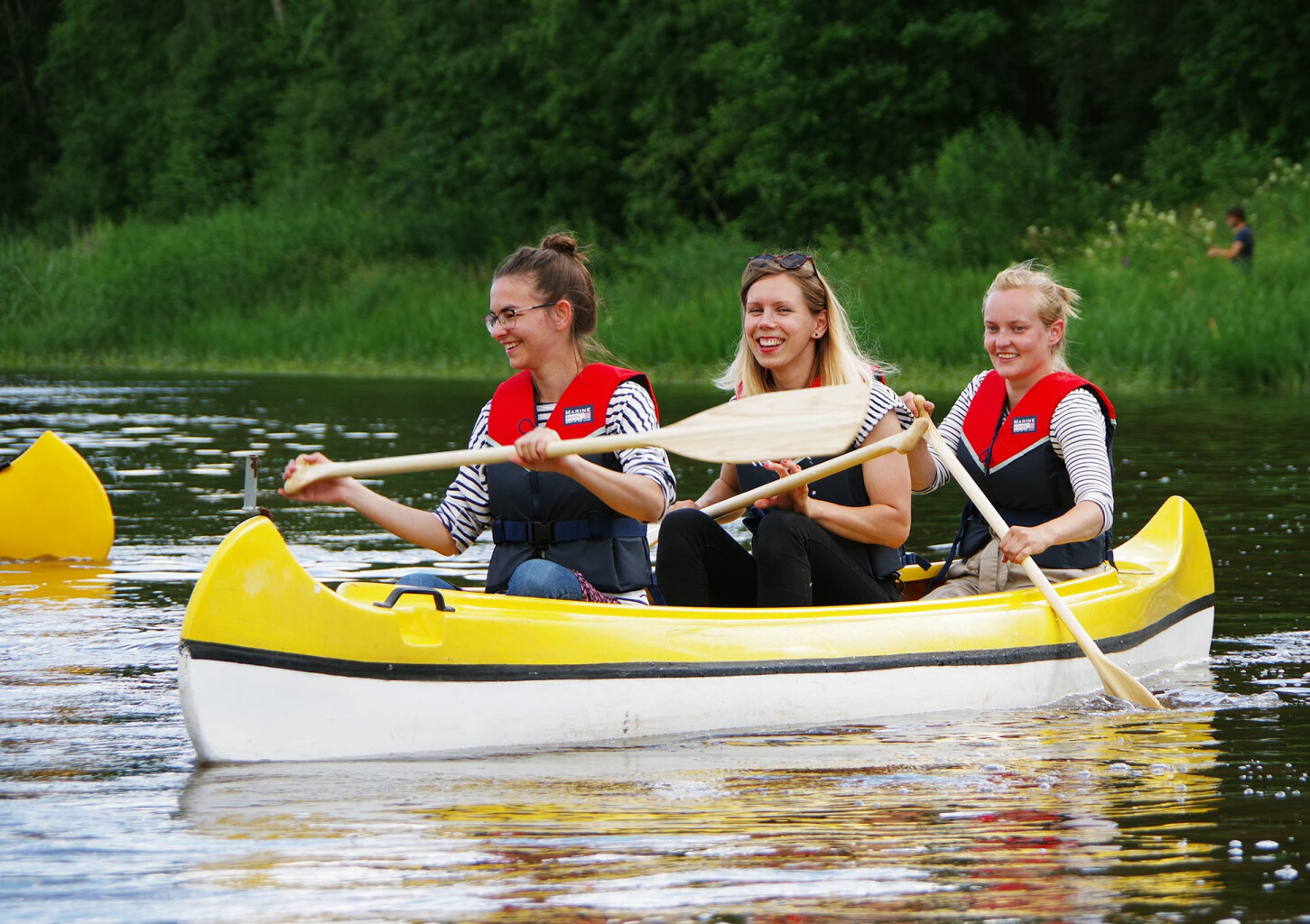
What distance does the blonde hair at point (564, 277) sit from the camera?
390cm

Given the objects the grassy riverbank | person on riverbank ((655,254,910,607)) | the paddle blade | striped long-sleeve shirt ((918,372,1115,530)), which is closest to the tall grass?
the grassy riverbank

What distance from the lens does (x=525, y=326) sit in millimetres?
3891

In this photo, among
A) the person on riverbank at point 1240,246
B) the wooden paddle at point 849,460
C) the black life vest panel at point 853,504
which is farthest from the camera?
the person on riverbank at point 1240,246

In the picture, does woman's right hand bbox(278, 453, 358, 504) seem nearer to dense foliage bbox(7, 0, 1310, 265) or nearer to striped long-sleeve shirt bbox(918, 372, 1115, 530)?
striped long-sleeve shirt bbox(918, 372, 1115, 530)

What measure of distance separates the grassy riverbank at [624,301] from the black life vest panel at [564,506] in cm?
899

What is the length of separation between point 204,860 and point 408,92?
27571 millimetres

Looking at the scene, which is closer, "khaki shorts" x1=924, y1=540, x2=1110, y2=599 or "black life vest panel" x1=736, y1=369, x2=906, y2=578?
"black life vest panel" x1=736, y1=369, x2=906, y2=578

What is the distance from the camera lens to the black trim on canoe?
3.57m

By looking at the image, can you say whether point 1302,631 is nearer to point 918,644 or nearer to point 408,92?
point 918,644

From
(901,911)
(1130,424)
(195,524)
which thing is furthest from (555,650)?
(1130,424)

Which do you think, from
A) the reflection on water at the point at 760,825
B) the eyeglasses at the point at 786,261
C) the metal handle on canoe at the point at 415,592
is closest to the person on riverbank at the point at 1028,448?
the eyeglasses at the point at 786,261

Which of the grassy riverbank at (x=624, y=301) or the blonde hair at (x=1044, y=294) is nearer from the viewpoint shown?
the blonde hair at (x=1044, y=294)

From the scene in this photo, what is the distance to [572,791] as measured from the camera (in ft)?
11.4

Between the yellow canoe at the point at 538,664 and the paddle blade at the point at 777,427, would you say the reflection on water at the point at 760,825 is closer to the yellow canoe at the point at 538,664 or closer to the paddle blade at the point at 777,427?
the yellow canoe at the point at 538,664
